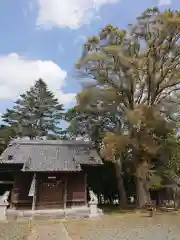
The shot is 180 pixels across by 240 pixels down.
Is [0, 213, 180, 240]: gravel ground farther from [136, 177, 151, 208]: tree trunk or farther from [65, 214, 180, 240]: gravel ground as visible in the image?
[136, 177, 151, 208]: tree trunk

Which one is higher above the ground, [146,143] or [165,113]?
[165,113]

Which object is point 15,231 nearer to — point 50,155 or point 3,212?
point 3,212

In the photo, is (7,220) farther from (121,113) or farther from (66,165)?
(121,113)

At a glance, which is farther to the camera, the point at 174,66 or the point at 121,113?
the point at 121,113

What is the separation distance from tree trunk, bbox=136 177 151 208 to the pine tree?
72.5 ft

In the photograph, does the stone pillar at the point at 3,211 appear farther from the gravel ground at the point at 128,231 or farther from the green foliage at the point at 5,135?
the green foliage at the point at 5,135

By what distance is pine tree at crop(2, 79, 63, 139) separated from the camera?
38.8m

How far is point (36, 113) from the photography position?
40.9 metres

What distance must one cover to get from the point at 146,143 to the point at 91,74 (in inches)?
280

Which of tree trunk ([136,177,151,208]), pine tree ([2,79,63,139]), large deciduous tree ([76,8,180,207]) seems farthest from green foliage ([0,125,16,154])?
tree trunk ([136,177,151,208])

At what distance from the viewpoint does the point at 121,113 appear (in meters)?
20.9

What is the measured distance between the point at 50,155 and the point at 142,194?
7504mm

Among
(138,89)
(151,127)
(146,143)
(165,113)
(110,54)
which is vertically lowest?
(146,143)

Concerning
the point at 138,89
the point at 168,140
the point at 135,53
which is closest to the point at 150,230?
the point at 168,140
